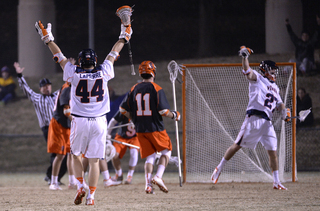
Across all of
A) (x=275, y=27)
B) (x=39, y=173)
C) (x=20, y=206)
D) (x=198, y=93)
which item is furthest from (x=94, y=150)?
(x=275, y=27)

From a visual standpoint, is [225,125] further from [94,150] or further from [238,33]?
[238,33]

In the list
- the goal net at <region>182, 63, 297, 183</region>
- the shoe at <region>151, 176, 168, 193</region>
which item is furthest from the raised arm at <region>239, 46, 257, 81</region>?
the shoe at <region>151, 176, 168, 193</region>

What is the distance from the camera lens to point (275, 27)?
14.8 metres

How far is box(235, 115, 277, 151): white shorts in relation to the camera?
19.6ft

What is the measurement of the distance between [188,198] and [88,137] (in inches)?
60.4

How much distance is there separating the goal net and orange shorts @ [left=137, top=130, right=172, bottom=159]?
1782mm

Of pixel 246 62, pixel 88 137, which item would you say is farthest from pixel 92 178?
pixel 246 62

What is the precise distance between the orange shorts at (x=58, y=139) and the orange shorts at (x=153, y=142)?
4.86 ft

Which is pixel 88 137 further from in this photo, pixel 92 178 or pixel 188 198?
pixel 188 198

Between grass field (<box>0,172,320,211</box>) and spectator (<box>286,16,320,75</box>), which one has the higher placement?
spectator (<box>286,16,320,75</box>)

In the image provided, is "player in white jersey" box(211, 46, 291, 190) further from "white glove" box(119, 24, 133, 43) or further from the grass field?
"white glove" box(119, 24, 133, 43)

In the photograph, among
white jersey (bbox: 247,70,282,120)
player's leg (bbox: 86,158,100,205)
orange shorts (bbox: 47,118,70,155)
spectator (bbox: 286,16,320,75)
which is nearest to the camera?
player's leg (bbox: 86,158,100,205)

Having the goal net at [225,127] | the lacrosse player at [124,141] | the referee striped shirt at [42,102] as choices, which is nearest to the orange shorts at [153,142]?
the lacrosse player at [124,141]

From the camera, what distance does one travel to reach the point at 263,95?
5.95 m
